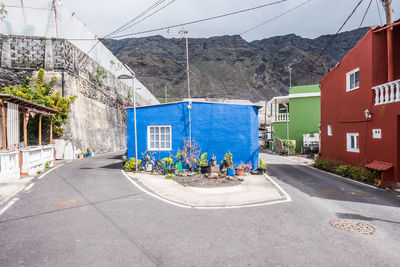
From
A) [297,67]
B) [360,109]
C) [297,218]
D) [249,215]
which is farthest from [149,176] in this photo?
[297,67]

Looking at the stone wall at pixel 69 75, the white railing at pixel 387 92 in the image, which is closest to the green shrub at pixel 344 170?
the white railing at pixel 387 92

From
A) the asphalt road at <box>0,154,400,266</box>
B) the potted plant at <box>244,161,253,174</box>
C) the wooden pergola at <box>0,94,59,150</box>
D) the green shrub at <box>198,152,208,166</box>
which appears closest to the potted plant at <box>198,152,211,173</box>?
the green shrub at <box>198,152,208,166</box>

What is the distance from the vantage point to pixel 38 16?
20344 mm

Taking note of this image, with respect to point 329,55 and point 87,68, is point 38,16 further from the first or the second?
point 329,55

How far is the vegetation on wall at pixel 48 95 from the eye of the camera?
61.3 ft

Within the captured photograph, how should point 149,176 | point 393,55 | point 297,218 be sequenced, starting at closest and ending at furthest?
point 297,218, point 393,55, point 149,176

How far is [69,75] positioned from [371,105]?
23.0 m

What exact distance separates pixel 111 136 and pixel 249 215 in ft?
85.5

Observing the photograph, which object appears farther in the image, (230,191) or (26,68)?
(26,68)

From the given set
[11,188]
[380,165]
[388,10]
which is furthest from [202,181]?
[388,10]

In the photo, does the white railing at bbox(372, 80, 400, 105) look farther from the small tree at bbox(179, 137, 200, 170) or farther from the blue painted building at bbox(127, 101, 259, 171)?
the small tree at bbox(179, 137, 200, 170)

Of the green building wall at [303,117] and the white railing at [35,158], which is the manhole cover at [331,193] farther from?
the green building wall at [303,117]

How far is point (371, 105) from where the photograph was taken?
11609 mm

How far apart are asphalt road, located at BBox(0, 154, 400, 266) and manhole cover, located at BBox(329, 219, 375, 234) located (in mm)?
161
